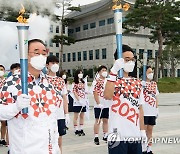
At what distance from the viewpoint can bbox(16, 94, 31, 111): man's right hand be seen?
2629mm

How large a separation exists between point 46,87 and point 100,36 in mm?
41215

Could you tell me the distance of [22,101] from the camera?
262 centimetres

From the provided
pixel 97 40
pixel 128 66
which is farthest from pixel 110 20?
pixel 128 66

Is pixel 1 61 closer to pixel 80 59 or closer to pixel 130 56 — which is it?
pixel 130 56

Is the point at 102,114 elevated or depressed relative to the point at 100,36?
depressed

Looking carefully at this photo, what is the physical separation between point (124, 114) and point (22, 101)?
4.63 ft

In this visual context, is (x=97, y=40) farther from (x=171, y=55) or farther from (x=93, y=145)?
(x=93, y=145)

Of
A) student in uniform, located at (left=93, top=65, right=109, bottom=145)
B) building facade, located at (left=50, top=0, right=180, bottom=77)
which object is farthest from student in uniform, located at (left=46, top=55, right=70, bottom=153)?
building facade, located at (left=50, top=0, right=180, bottom=77)

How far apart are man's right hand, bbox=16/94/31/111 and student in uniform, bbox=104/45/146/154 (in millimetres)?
1141

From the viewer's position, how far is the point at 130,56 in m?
3.79

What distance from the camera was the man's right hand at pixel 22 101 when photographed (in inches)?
103

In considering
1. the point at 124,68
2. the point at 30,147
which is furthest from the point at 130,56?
the point at 30,147

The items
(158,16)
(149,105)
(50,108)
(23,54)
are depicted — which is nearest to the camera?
(23,54)

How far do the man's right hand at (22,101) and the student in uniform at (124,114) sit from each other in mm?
1141
